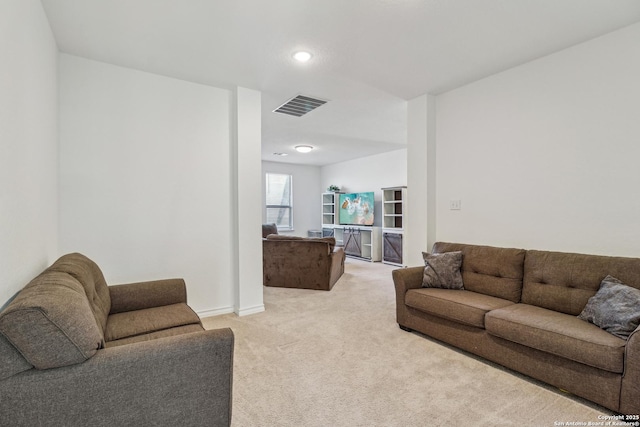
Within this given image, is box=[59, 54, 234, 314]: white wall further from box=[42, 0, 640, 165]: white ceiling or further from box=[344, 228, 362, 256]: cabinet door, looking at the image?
box=[344, 228, 362, 256]: cabinet door

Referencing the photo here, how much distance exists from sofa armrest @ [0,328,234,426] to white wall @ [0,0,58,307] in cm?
50

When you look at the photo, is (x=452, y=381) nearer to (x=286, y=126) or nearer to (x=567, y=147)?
(x=567, y=147)

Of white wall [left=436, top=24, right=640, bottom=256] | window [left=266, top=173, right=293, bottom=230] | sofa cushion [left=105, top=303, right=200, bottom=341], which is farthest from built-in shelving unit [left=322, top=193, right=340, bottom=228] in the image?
sofa cushion [left=105, top=303, right=200, bottom=341]

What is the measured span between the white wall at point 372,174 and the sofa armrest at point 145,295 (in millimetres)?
5666

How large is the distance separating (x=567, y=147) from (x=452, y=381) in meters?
2.24

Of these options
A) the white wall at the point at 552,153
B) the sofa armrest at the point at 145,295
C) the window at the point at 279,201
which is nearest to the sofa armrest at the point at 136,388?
the sofa armrest at the point at 145,295

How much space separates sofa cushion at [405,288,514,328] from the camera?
2.59 metres

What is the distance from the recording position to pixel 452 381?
228cm

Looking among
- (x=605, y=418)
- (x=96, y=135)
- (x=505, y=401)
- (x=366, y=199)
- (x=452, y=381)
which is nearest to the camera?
(x=605, y=418)

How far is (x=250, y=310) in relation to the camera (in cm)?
375

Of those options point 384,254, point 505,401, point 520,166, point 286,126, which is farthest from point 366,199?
point 505,401

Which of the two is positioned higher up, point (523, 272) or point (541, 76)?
point (541, 76)

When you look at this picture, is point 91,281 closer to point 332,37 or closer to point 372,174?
point 332,37

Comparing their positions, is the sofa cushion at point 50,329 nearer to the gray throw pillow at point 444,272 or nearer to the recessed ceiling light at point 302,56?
the recessed ceiling light at point 302,56
